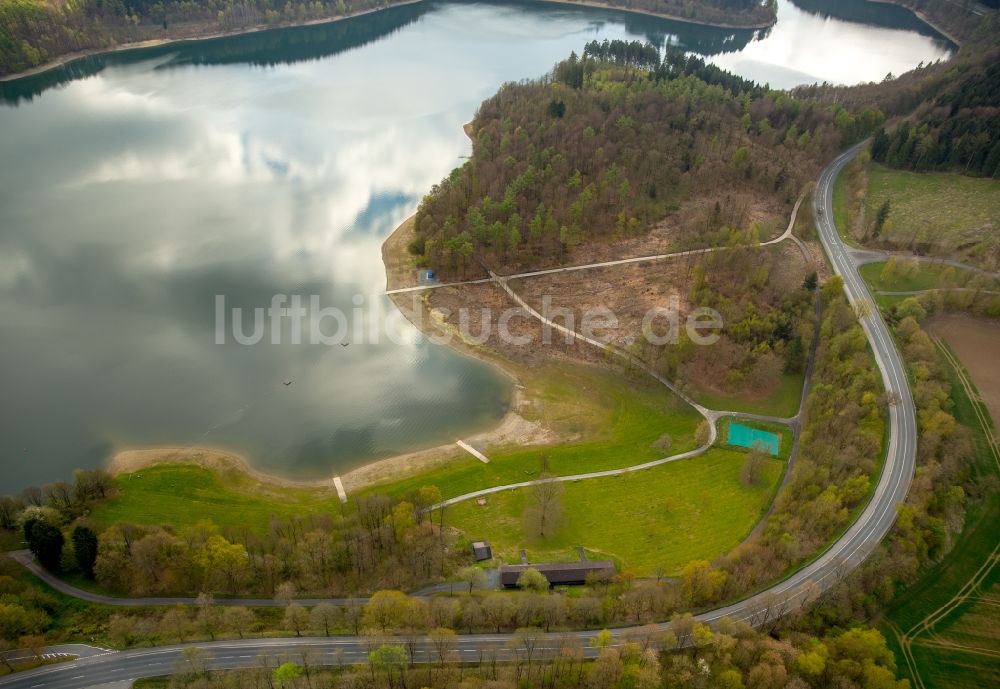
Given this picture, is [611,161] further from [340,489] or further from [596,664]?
[596,664]

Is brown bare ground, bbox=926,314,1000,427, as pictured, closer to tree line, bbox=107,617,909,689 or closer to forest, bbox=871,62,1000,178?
tree line, bbox=107,617,909,689

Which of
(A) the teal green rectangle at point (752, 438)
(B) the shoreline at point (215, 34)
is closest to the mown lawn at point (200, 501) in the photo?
(A) the teal green rectangle at point (752, 438)

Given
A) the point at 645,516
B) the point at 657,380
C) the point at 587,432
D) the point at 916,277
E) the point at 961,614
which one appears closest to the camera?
the point at 961,614

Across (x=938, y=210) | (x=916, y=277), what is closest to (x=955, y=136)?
(x=938, y=210)

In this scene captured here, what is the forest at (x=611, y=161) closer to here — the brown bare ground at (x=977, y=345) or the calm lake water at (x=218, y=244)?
the calm lake water at (x=218, y=244)

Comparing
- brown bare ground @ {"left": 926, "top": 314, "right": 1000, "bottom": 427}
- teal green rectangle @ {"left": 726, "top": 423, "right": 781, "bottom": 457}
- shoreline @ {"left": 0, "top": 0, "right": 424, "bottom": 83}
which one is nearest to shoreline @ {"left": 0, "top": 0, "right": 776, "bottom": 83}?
shoreline @ {"left": 0, "top": 0, "right": 424, "bottom": 83}

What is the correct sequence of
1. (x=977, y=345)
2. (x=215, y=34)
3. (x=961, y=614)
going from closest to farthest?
(x=961, y=614)
(x=977, y=345)
(x=215, y=34)
